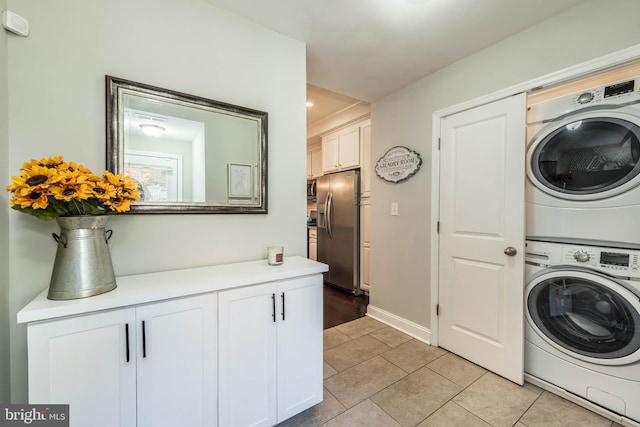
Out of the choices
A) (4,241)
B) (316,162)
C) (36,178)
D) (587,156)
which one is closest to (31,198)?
(36,178)

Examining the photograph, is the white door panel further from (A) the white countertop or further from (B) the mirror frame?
(B) the mirror frame

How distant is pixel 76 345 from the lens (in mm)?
923

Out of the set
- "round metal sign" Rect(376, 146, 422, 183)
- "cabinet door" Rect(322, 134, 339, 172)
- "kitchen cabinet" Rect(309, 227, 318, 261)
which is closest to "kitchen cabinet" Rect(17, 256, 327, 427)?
"round metal sign" Rect(376, 146, 422, 183)

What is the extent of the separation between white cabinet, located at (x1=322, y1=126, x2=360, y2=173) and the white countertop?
2264mm

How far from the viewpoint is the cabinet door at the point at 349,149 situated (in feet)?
11.3

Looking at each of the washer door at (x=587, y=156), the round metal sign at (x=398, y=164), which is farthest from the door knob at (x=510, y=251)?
the round metal sign at (x=398, y=164)

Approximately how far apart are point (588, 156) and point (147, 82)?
2577 mm

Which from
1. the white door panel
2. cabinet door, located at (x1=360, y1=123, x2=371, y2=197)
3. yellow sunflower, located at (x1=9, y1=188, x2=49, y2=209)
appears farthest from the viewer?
cabinet door, located at (x1=360, y1=123, x2=371, y2=197)

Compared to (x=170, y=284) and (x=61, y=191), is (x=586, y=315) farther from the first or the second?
(x=61, y=191)

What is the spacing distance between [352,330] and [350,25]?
2588 millimetres

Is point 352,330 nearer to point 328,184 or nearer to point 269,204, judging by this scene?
point 269,204

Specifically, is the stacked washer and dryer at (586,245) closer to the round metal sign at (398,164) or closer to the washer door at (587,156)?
the washer door at (587,156)

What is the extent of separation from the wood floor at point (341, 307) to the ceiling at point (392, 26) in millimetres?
2510

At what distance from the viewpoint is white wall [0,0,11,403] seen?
103 centimetres
